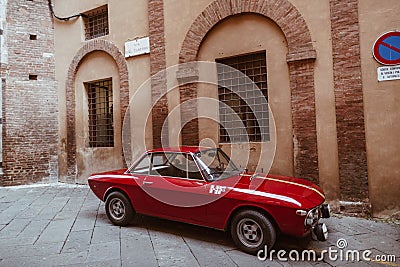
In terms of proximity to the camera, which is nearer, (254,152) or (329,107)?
(329,107)

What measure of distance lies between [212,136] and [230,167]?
217 centimetres

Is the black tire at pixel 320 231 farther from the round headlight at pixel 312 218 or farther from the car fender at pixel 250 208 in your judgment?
the car fender at pixel 250 208

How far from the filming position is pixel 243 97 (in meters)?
6.75

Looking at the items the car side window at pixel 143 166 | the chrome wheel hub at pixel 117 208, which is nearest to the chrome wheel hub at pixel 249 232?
the car side window at pixel 143 166

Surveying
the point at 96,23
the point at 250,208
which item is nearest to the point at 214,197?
the point at 250,208

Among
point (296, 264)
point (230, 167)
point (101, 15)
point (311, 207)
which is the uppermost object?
point (101, 15)

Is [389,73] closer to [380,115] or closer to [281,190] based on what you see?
[380,115]

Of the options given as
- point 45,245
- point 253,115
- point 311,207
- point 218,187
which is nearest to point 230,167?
Result: point 218,187

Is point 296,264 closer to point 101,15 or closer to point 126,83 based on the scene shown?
point 126,83

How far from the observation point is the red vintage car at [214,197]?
3697 mm

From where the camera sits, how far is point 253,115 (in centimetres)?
666

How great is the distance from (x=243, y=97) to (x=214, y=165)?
2562mm

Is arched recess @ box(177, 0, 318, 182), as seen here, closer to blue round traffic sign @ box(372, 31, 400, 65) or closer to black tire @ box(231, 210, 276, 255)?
blue round traffic sign @ box(372, 31, 400, 65)

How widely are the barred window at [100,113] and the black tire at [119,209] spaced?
13.5 ft
